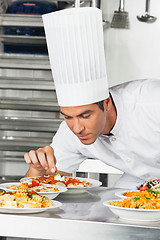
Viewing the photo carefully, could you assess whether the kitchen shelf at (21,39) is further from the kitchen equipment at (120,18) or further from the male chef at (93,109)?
the male chef at (93,109)

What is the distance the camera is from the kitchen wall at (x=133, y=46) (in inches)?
122

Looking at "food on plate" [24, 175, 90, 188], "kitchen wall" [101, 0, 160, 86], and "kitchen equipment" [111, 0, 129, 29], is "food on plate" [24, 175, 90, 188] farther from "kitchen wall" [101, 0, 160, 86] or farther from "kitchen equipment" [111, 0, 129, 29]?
"kitchen equipment" [111, 0, 129, 29]

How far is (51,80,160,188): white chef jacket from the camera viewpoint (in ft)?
6.96

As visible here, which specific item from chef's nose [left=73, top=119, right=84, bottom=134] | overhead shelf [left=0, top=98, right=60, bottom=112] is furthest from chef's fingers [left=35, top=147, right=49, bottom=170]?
overhead shelf [left=0, top=98, right=60, bottom=112]

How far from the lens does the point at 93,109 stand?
71.9 inches

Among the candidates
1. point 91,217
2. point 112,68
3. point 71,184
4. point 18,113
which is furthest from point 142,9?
point 91,217

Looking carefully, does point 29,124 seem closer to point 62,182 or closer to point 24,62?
point 24,62

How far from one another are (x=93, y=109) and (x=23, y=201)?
62 cm

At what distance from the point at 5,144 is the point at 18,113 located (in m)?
0.37

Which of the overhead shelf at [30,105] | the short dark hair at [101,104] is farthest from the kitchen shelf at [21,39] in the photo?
the short dark hair at [101,104]

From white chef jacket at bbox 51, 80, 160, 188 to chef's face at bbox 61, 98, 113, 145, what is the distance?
0.98 feet

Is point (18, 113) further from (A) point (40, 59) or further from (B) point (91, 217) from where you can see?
(B) point (91, 217)

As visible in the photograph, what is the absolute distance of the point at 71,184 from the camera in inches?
67.7

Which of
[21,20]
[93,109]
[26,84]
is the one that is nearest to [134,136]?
[93,109]
